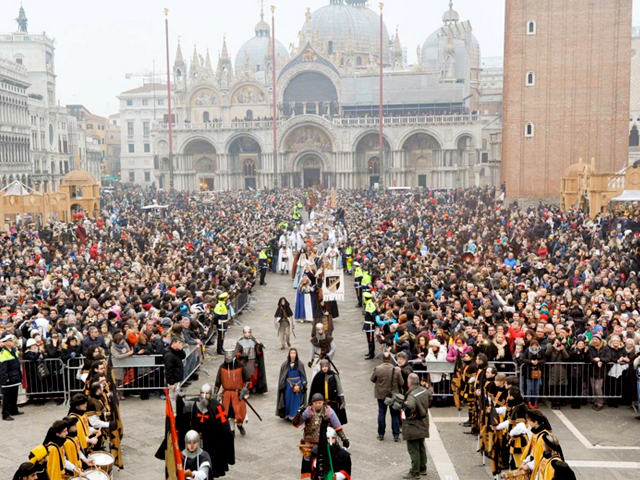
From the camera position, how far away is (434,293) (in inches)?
677

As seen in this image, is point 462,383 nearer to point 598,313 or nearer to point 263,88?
point 598,313

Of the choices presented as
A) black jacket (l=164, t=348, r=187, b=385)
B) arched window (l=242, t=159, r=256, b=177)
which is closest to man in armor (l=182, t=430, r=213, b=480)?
black jacket (l=164, t=348, r=187, b=385)

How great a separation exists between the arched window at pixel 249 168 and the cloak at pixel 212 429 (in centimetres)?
6321

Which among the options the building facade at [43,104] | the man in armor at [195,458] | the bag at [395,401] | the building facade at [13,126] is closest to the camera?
the man in armor at [195,458]

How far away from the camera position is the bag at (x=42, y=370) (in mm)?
12141

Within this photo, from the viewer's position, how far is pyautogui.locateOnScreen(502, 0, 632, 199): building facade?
39.2 metres

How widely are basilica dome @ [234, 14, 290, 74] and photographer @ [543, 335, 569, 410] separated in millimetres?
76248

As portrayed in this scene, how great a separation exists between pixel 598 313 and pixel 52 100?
7001cm

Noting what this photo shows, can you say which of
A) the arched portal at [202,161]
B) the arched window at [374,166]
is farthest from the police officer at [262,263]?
the arched portal at [202,161]

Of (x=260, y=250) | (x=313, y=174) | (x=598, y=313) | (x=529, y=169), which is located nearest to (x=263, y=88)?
(x=313, y=174)

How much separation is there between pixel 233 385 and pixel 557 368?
16.9 feet

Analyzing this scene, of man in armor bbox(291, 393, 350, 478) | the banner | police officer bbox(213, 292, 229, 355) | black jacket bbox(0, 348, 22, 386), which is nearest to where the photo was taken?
man in armor bbox(291, 393, 350, 478)

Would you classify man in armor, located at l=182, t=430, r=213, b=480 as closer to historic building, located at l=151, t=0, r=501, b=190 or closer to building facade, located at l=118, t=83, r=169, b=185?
historic building, located at l=151, t=0, r=501, b=190

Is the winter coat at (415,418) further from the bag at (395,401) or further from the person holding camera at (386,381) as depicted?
the person holding camera at (386,381)
